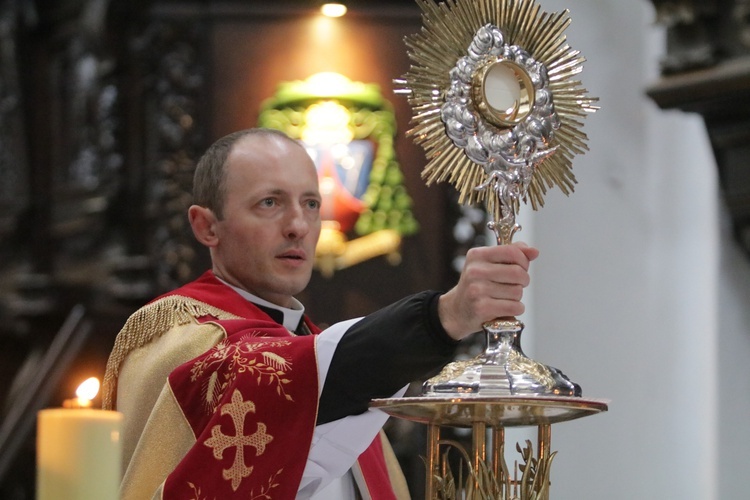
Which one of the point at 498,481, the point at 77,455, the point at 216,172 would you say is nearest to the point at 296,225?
the point at 216,172

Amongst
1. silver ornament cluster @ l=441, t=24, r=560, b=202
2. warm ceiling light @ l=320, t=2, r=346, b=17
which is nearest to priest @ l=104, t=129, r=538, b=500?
silver ornament cluster @ l=441, t=24, r=560, b=202

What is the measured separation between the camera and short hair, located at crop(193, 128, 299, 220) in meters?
2.64

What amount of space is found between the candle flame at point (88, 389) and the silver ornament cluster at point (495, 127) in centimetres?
71

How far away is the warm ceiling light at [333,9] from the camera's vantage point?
638 centimetres

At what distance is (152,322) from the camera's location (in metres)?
2.55

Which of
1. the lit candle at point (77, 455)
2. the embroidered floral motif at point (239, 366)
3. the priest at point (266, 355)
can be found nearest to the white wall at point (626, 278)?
the priest at point (266, 355)

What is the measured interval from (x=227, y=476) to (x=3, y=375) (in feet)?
16.8

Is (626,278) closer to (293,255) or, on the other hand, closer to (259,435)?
(293,255)

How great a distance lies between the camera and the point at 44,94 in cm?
711

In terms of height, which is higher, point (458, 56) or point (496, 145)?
point (458, 56)

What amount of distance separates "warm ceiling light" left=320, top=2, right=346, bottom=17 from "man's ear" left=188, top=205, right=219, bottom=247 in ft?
12.6

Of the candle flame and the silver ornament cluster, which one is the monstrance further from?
the candle flame

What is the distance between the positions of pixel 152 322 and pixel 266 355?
0.45 meters

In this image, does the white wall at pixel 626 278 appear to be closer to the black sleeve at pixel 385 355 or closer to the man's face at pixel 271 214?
the man's face at pixel 271 214
